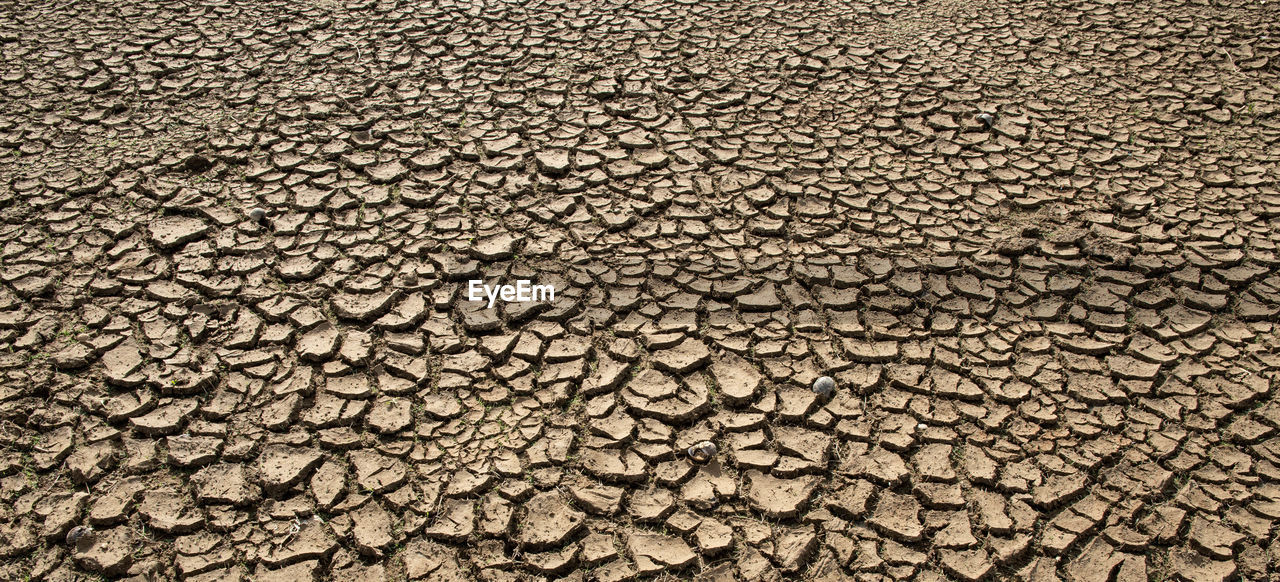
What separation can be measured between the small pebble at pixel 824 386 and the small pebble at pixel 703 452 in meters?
0.38

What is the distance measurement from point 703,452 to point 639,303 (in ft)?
2.09

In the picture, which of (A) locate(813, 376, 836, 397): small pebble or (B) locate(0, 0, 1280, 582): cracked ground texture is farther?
(A) locate(813, 376, 836, 397): small pebble

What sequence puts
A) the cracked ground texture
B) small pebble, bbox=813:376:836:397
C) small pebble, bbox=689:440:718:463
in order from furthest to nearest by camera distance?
small pebble, bbox=813:376:836:397 → small pebble, bbox=689:440:718:463 → the cracked ground texture

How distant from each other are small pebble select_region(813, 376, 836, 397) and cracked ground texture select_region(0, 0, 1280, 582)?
0.03m

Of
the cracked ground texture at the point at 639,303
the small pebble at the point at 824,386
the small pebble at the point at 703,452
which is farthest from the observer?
the small pebble at the point at 824,386

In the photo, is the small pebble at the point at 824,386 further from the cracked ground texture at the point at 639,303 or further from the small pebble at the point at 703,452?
the small pebble at the point at 703,452

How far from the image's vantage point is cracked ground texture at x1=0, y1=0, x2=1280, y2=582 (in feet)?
7.10

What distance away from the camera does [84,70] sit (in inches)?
160

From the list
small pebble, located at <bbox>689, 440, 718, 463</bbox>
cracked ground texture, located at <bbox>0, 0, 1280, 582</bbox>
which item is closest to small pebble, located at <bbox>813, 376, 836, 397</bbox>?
cracked ground texture, located at <bbox>0, 0, 1280, 582</bbox>

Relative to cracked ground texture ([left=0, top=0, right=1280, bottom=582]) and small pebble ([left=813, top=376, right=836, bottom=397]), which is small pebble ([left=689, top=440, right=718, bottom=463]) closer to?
cracked ground texture ([left=0, top=0, right=1280, bottom=582])

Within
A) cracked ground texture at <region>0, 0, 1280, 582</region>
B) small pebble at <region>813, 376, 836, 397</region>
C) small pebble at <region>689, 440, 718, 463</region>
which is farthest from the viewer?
small pebble at <region>813, 376, 836, 397</region>

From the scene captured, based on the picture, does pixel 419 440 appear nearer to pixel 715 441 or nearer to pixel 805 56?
pixel 715 441

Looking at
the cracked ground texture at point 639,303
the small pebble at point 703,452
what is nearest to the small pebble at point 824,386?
the cracked ground texture at point 639,303

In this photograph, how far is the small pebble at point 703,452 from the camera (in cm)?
233
